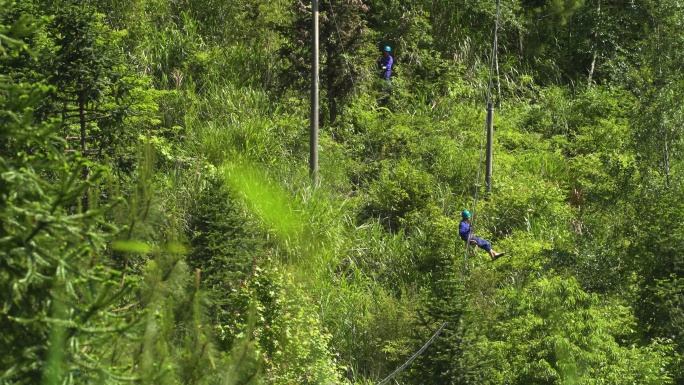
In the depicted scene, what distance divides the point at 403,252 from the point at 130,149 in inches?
207

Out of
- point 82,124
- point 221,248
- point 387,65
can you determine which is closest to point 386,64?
point 387,65

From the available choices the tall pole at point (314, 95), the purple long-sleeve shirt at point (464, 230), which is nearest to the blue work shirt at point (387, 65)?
the tall pole at point (314, 95)

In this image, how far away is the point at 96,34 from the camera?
11312mm

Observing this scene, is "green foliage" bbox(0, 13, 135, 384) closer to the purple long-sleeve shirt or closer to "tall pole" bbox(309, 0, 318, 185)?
the purple long-sleeve shirt

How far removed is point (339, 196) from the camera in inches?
643

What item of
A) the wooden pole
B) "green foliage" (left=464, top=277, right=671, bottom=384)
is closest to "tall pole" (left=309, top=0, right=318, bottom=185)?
the wooden pole

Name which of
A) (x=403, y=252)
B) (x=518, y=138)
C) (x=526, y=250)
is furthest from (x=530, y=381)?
(x=518, y=138)

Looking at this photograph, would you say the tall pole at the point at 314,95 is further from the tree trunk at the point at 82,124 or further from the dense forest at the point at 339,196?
the tree trunk at the point at 82,124

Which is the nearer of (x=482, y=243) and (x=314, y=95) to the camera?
(x=482, y=243)

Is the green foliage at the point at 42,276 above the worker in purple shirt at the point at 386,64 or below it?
above

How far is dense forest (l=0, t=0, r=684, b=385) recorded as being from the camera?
14.4 feet

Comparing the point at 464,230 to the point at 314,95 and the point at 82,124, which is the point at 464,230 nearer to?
the point at 314,95

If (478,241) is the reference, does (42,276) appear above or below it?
above

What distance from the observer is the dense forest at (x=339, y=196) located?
14.4 ft
